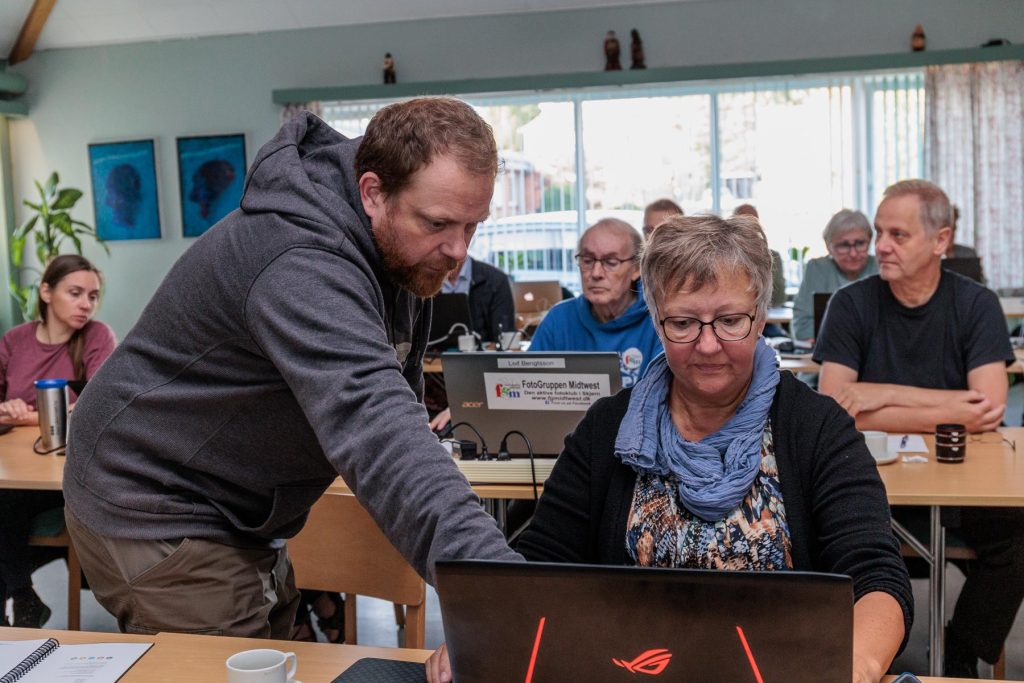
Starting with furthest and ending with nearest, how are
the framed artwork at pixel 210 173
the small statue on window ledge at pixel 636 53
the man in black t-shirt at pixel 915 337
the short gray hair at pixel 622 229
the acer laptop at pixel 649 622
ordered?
1. the framed artwork at pixel 210 173
2. the small statue on window ledge at pixel 636 53
3. the short gray hair at pixel 622 229
4. the man in black t-shirt at pixel 915 337
5. the acer laptop at pixel 649 622

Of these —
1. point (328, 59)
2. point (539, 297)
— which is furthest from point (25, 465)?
point (328, 59)

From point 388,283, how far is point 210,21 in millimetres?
7631

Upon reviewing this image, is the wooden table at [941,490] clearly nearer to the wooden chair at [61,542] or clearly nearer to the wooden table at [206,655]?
the wooden table at [206,655]

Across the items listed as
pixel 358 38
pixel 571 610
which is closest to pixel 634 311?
pixel 571 610

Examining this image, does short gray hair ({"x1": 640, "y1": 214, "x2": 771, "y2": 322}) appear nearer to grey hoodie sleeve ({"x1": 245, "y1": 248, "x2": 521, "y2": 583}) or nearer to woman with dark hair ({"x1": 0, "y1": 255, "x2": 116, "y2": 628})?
grey hoodie sleeve ({"x1": 245, "y1": 248, "x2": 521, "y2": 583})

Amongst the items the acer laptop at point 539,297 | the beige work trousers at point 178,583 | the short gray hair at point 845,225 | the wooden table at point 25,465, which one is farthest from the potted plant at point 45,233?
the beige work trousers at point 178,583

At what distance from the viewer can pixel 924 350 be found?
9.59 feet

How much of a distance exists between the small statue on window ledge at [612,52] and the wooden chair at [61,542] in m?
5.78

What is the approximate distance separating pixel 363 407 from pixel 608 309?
224 centimetres

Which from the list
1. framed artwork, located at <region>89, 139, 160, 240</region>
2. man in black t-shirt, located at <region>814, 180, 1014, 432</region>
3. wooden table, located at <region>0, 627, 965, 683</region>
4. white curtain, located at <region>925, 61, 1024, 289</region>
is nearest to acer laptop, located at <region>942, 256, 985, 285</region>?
man in black t-shirt, located at <region>814, 180, 1014, 432</region>

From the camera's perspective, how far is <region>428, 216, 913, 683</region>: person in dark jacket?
1554mm

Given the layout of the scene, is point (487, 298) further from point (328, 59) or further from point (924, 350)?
point (328, 59)

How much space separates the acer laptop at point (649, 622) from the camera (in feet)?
2.97

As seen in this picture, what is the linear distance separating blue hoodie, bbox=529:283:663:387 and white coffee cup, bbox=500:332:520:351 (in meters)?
1.34
